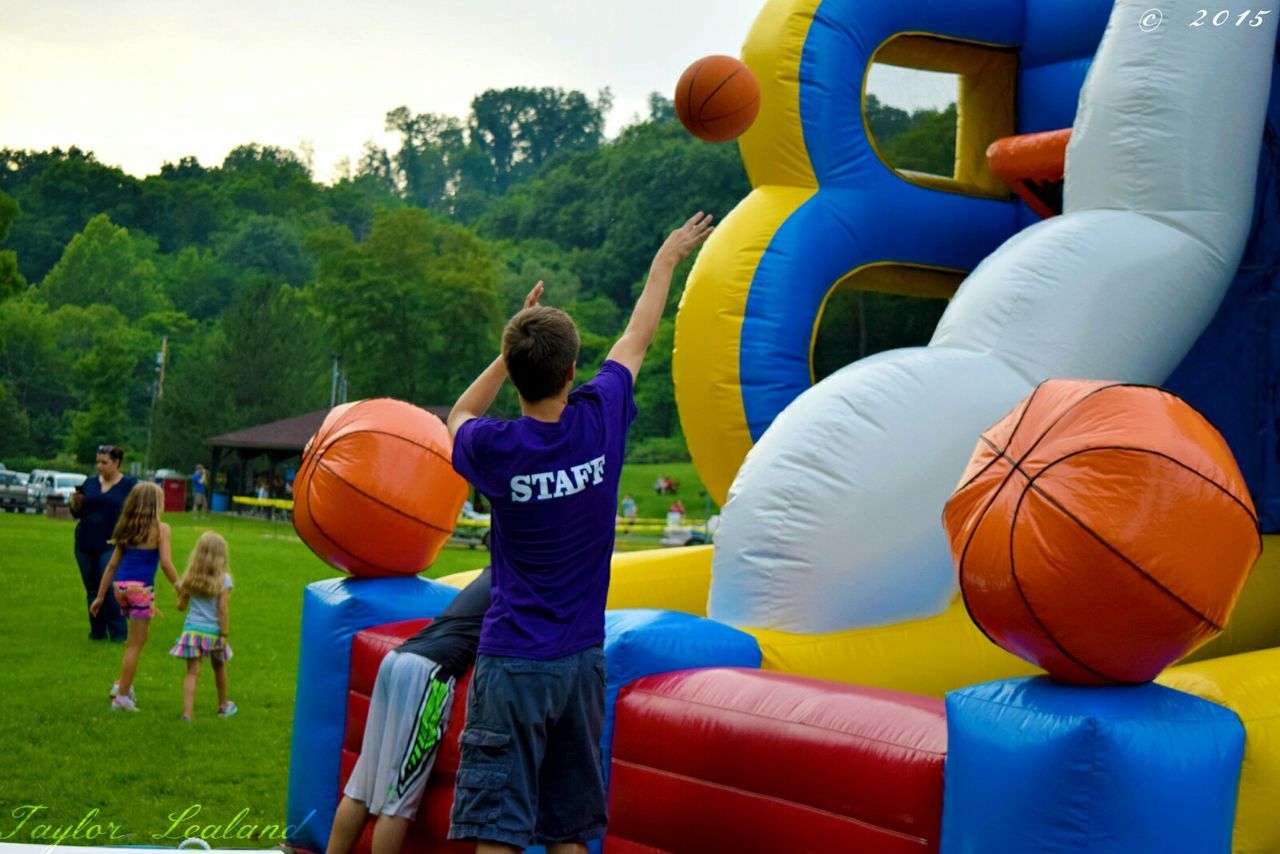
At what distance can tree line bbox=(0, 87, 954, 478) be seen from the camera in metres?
38.3

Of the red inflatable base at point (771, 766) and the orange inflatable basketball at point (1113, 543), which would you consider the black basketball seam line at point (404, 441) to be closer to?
the red inflatable base at point (771, 766)

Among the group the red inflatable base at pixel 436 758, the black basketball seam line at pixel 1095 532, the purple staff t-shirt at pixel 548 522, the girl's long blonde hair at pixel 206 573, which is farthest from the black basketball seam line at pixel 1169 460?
the girl's long blonde hair at pixel 206 573

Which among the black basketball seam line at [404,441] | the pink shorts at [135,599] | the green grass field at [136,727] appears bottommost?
the green grass field at [136,727]

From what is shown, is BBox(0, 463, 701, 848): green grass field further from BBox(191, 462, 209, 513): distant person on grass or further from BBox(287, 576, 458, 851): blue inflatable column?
BBox(191, 462, 209, 513): distant person on grass

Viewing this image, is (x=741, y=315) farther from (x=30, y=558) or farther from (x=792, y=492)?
(x=30, y=558)

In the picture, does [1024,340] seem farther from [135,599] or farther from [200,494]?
[200,494]

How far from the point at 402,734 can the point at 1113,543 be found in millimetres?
1776

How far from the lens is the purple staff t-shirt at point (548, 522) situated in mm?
2695

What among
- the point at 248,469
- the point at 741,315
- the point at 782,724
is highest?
the point at 741,315

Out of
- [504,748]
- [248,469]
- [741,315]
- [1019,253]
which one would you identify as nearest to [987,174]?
[741,315]

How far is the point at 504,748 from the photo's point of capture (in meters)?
2.66

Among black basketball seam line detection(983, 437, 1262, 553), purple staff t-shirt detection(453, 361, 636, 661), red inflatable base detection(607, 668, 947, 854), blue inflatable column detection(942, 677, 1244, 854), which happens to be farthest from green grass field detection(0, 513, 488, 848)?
black basketball seam line detection(983, 437, 1262, 553)

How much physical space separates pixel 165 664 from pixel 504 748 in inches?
246

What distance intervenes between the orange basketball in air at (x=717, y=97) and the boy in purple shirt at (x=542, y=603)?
7.34 feet
